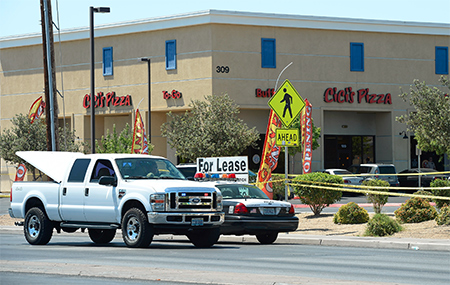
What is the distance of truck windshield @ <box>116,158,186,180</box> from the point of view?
1628cm

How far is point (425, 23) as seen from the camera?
52.1m

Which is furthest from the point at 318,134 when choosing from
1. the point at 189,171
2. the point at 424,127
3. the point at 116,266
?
the point at 116,266

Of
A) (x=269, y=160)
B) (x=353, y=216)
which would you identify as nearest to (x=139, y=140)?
(x=269, y=160)

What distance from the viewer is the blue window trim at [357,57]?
50969 millimetres

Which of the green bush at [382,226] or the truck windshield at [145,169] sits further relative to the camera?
the green bush at [382,226]

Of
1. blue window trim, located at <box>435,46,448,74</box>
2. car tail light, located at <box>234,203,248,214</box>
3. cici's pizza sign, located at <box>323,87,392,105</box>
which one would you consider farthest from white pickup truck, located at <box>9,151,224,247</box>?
blue window trim, located at <box>435,46,448,74</box>

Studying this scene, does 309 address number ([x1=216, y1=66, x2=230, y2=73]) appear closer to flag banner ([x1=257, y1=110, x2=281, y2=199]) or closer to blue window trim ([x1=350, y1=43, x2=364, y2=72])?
blue window trim ([x1=350, y1=43, x2=364, y2=72])

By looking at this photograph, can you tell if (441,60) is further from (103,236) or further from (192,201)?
(192,201)

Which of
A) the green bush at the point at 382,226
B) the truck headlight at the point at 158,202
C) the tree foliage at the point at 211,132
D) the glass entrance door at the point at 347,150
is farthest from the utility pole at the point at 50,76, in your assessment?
the glass entrance door at the point at 347,150

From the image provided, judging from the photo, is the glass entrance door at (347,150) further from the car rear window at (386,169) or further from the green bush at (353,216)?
the green bush at (353,216)

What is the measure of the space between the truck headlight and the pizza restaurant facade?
32.5 m

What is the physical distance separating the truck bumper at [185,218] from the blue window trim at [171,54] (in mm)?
34125

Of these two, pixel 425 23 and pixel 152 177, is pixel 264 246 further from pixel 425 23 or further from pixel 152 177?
pixel 425 23

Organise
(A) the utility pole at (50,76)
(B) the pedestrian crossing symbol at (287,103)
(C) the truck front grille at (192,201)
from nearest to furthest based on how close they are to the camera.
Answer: (C) the truck front grille at (192,201) → (B) the pedestrian crossing symbol at (287,103) → (A) the utility pole at (50,76)
